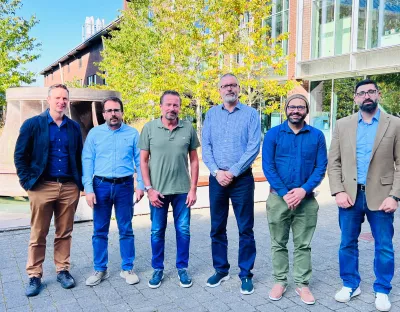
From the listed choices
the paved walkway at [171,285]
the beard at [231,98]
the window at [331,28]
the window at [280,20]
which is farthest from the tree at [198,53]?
the beard at [231,98]

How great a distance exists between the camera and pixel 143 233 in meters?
6.62

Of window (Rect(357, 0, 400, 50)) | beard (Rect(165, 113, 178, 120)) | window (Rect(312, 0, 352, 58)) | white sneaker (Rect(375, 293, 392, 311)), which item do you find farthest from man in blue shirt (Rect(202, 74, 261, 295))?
window (Rect(312, 0, 352, 58))

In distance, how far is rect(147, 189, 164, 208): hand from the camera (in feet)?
14.4

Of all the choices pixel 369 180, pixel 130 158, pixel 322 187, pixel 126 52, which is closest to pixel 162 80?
pixel 126 52

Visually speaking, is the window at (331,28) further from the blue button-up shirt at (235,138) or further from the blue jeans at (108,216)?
the blue jeans at (108,216)

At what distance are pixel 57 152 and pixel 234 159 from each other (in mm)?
1851

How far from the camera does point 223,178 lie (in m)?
4.17

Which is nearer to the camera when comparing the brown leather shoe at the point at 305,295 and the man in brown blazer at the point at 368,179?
the man in brown blazer at the point at 368,179

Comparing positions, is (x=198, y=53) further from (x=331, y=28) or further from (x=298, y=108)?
(x=298, y=108)

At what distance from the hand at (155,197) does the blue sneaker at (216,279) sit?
992mm

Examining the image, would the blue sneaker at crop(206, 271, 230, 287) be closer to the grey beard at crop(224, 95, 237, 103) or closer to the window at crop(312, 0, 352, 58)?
the grey beard at crop(224, 95, 237, 103)

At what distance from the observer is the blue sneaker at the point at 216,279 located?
4.48 meters

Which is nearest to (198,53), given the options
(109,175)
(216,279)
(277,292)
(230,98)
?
(230,98)

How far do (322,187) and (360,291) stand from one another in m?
6.73
